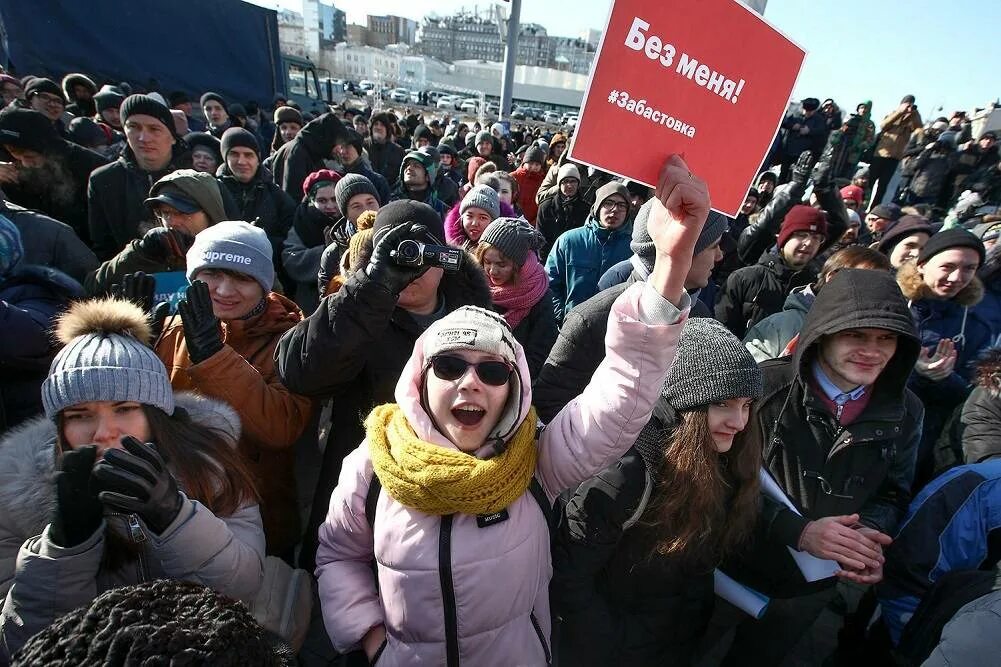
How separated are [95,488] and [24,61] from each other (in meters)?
15.0

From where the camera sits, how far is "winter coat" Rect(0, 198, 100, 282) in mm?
2688

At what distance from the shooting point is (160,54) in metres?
13.0

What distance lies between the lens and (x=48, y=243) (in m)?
2.78

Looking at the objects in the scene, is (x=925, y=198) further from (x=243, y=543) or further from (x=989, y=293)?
(x=243, y=543)

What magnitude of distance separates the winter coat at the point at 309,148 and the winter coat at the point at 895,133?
10558mm

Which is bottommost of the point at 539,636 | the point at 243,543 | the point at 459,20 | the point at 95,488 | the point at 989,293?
the point at 539,636

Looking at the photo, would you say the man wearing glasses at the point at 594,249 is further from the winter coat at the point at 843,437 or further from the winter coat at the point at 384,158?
the winter coat at the point at 384,158

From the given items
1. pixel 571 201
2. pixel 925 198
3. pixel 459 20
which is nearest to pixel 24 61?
pixel 571 201

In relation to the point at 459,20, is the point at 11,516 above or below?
below

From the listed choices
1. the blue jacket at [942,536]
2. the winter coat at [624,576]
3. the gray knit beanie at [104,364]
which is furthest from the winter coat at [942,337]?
the gray knit beanie at [104,364]

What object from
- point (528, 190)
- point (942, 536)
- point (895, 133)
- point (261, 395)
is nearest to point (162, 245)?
point (261, 395)

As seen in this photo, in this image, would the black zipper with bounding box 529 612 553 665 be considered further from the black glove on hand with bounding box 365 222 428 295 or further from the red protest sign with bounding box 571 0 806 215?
the red protest sign with bounding box 571 0 806 215

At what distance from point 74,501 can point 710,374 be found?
1.81 metres

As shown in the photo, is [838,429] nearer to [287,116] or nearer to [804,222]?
[804,222]
